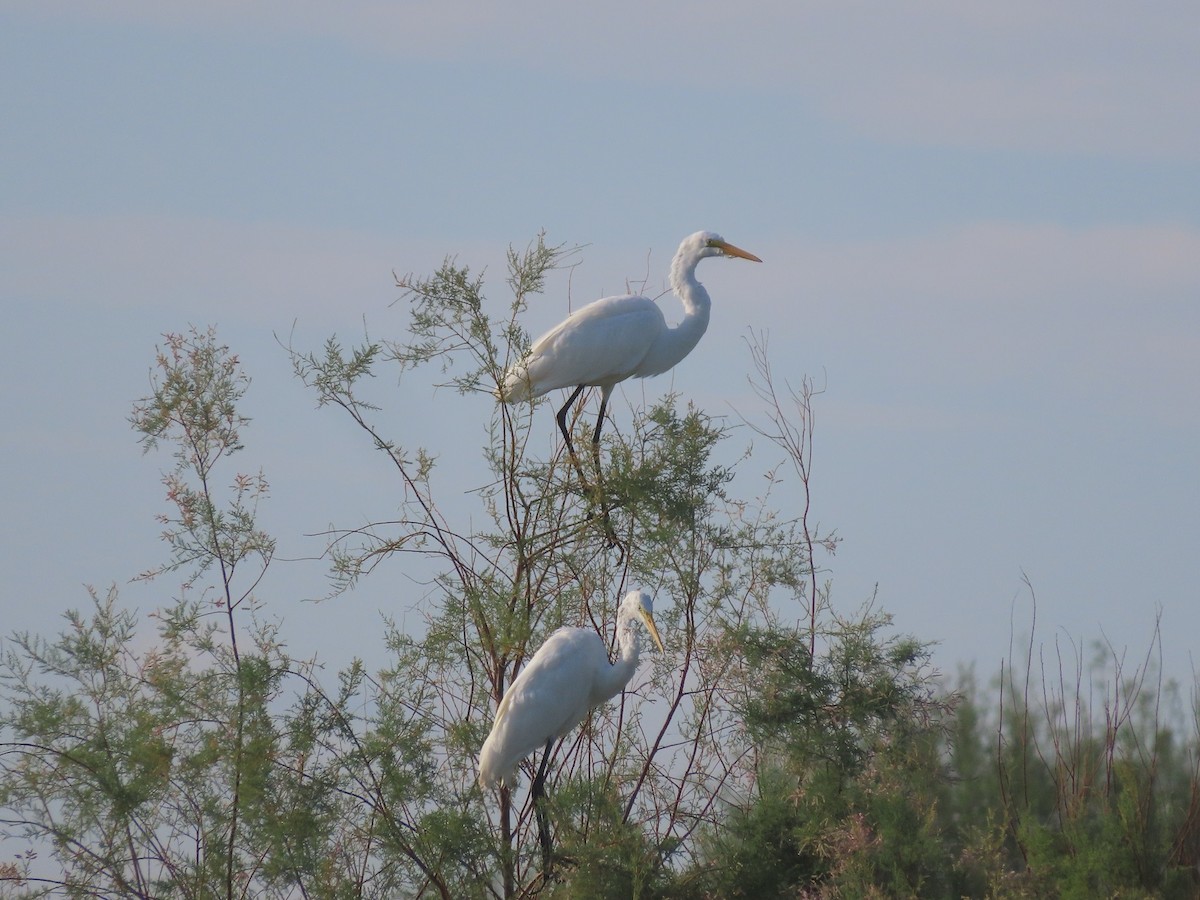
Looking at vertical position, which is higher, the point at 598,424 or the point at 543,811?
the point at 598,424

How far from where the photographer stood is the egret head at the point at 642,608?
19.8 feet

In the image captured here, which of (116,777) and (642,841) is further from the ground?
(116,777)

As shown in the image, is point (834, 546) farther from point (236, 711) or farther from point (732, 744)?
point (236, 711)

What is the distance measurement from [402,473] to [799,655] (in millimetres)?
1924

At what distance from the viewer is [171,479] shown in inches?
237

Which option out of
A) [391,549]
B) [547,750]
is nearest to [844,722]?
[547,750]

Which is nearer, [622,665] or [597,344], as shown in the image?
[622,665]

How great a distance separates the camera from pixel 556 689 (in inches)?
233

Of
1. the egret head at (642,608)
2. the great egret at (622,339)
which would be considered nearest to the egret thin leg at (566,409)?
the great egret at (622,339)

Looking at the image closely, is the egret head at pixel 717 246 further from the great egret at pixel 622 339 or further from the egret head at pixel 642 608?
the egret head at pixel 642 608

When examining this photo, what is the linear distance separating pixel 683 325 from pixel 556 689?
9.57ft

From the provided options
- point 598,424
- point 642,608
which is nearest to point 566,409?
point 598,424

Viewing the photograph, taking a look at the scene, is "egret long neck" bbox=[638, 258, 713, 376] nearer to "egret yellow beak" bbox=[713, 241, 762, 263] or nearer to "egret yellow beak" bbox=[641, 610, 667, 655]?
"egret yellow beak" bbox=[713, 241, 762, 263]

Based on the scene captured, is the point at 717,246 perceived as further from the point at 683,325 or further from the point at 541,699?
the point at 541,699
